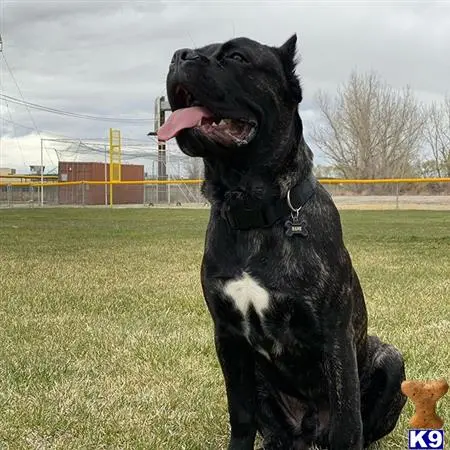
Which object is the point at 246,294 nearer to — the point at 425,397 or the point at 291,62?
the point at 425,397

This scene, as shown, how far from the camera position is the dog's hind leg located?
2.84m

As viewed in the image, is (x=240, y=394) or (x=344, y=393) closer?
(x=344, y=393)

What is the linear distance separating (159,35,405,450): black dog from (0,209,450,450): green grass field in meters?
0.64

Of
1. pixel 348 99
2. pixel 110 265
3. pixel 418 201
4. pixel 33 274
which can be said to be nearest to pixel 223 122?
pixel 33 274

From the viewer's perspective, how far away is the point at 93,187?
3612cm

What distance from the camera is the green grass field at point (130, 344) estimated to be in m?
3.25

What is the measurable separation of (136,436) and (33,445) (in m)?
0.45

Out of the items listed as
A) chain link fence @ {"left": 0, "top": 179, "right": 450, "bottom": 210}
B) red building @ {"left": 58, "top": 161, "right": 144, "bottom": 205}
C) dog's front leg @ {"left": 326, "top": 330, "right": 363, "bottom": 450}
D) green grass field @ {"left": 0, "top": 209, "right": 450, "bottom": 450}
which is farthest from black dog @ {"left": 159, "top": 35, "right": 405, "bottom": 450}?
red building @ {"left": 58, "top": 161, "right": 144, "bottom": 205}

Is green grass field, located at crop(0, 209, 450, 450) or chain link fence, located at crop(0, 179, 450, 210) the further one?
chain link fence, located at crop(0, 179, 450, 210)

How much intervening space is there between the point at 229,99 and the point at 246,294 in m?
0.71

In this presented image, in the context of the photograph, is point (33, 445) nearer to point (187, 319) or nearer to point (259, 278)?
point (259, 278)

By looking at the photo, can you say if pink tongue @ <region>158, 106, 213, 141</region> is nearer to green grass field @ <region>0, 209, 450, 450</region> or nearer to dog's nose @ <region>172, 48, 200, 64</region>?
dog's nose @ <region>172, 48, 200, 64</region>

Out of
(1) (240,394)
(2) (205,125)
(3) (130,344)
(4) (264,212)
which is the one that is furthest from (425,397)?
(3) (130,344)

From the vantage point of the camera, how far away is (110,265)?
30.3ft
